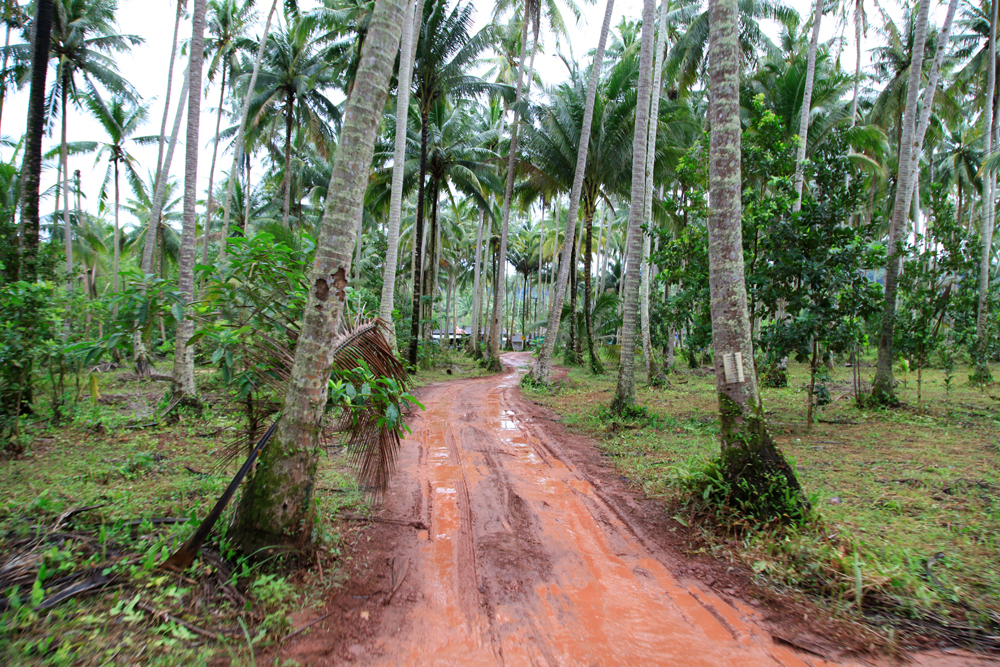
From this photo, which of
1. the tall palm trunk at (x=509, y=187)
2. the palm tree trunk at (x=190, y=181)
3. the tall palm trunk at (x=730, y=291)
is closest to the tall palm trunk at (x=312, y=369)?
the tall palm trunk at (x=730, y=291)

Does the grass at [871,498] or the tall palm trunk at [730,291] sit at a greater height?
the tall palm trunk at [730,291]

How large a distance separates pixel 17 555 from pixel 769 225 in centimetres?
983

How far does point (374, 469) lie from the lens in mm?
4148

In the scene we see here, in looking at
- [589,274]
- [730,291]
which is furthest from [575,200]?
[730,291]

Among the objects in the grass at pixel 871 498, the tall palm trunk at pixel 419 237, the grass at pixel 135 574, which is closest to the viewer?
the grass at pixel 135 574

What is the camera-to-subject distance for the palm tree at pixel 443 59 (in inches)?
641

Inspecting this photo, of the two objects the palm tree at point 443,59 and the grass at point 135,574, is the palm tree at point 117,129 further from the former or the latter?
the grass at point 135,574

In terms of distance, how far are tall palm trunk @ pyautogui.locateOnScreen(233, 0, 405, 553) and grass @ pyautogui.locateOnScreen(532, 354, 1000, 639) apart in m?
3.48

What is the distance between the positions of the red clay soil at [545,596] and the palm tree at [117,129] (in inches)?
727

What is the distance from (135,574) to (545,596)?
2.61m

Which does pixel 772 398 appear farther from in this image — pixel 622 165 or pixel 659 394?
pixel 622 165

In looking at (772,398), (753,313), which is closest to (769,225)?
(753,313)

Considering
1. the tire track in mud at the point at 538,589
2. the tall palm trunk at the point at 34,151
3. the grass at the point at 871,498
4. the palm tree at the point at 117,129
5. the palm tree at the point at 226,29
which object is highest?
the palm tree at the point at 226,29

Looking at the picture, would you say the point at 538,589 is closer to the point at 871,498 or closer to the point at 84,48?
the point at 871,498
